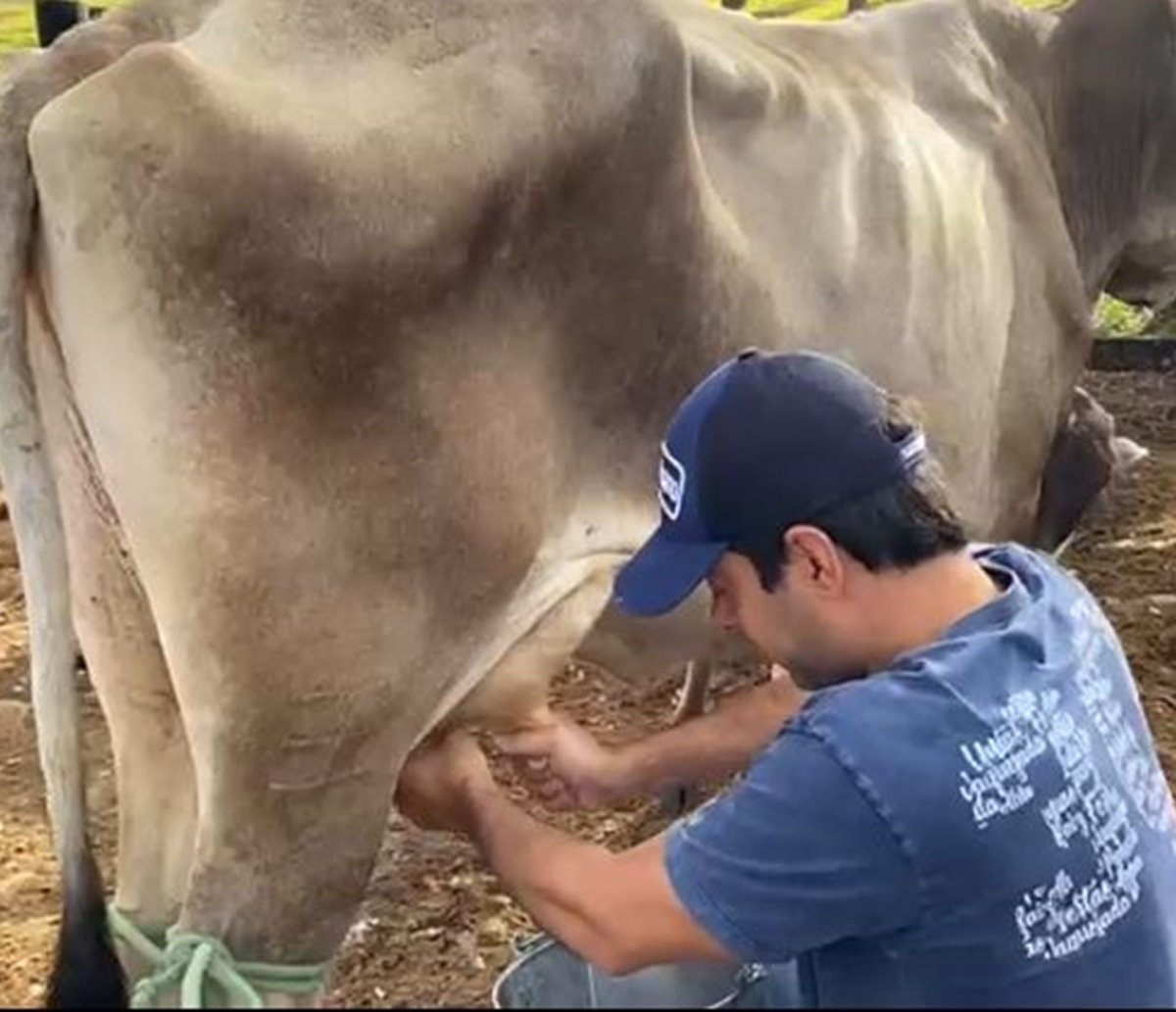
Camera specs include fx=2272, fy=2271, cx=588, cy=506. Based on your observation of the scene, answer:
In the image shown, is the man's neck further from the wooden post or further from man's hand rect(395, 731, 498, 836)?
the wooden post

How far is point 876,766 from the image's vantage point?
2.35 m

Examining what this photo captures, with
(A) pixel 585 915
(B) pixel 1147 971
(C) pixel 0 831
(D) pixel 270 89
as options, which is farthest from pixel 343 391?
(C) pixel 0 831

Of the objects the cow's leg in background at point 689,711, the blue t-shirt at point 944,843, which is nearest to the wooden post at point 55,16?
the cow's leg in background at point 689,711

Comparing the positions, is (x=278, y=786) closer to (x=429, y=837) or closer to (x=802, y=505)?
(x=802, y=505)

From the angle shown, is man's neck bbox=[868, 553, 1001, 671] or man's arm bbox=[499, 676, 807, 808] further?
man's arm bbox=[499, 676, 807, 808]

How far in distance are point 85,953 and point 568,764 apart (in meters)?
0.72

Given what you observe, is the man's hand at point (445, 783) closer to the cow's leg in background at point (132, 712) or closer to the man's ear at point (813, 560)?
the cow's leg in background at point (132, 712)

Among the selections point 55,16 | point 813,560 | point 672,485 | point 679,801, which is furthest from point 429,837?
point 55,16

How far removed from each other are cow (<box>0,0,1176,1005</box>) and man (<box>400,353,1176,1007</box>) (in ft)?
1.92

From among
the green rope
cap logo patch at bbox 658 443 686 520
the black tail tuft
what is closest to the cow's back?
cap logo patch at bbox 658 443 686 520

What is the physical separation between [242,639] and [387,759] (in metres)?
0.30

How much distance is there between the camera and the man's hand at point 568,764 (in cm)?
324

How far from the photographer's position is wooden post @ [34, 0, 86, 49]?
23.3ft

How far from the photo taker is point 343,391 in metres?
3.07
